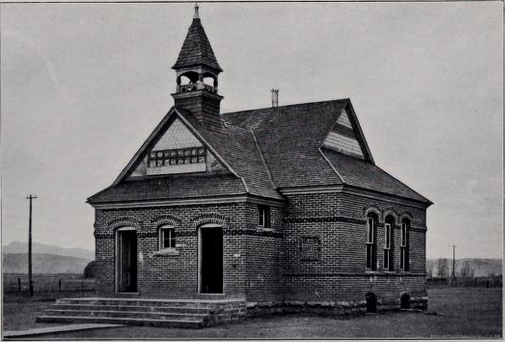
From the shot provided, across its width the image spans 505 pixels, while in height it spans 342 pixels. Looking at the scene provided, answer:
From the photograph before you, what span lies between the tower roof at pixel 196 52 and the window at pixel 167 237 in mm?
6290

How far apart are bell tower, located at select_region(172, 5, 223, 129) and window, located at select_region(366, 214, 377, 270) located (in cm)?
705

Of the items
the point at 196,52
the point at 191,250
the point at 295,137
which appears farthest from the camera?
the point at 295,137

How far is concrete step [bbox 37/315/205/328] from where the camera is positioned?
24.0 metres

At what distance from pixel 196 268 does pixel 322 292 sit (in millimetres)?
4686

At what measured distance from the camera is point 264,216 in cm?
2833

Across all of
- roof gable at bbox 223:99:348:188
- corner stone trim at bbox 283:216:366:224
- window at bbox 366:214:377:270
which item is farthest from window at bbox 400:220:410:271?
roof gable at bbox 223:99:348:188

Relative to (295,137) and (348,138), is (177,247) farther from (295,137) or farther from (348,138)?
(348,138)

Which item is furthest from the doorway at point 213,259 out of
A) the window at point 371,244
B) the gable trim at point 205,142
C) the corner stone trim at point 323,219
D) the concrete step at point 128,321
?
the window at point 371,244

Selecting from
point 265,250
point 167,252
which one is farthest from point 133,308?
point 265,250

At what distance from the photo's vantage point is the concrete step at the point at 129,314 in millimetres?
24291

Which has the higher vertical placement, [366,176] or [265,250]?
[366,176]

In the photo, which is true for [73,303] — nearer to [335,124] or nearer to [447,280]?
[335,124]

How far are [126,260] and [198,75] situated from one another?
7.64 m

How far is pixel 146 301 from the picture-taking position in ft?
84.7
